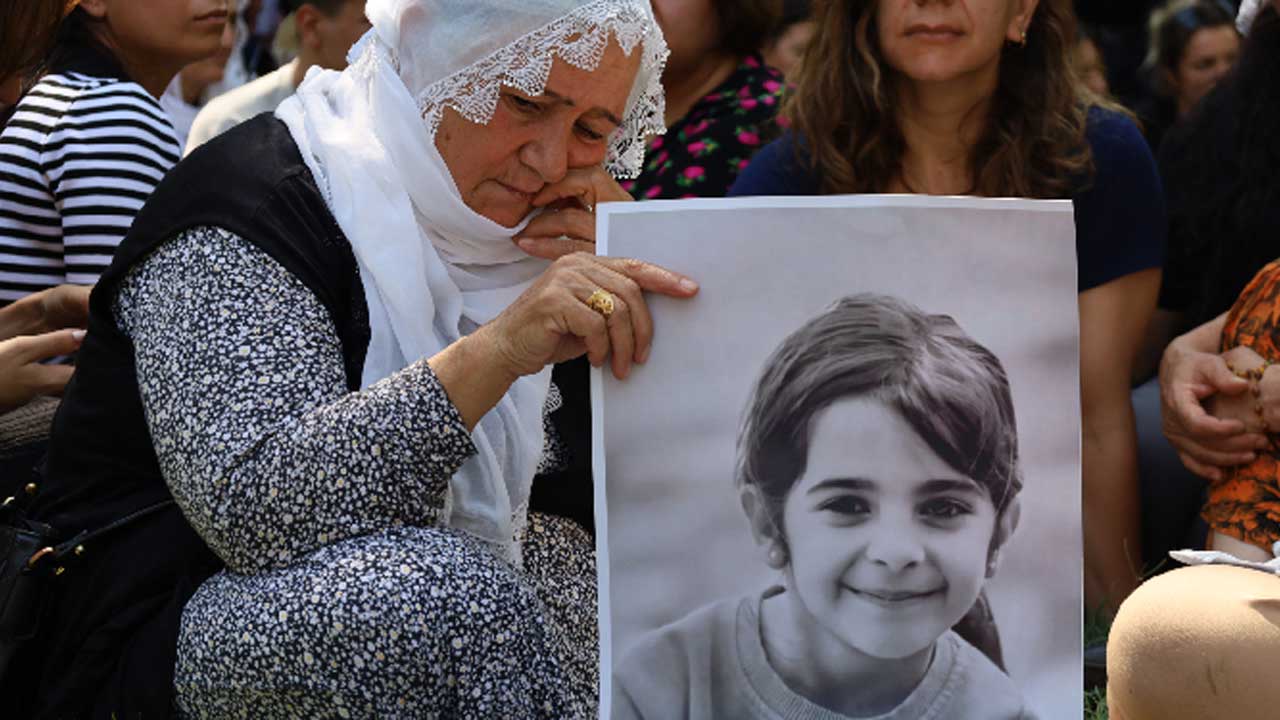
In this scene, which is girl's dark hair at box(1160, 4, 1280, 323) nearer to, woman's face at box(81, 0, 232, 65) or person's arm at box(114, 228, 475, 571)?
person's arm at box(114, 228, 475, 571)

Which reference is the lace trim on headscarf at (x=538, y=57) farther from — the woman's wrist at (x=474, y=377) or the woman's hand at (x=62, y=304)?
the woman's hand at (x=62, y=304)

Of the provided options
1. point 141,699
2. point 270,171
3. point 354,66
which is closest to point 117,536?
point 141,699

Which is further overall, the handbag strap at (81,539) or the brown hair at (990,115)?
the brown hair at (990,115)

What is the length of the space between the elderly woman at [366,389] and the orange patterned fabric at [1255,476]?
1.02m

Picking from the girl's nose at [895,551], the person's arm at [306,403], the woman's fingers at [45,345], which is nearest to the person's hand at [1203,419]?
the girl's nose at [895,551]

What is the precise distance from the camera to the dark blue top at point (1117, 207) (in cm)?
314

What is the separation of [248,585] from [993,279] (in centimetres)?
96

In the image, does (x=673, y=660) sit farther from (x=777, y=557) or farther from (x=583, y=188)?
→ (x=583, y=188)

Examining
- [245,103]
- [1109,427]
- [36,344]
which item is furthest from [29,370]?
[1109,427]

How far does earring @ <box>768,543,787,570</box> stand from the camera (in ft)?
6.02

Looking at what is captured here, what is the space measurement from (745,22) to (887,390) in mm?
2169

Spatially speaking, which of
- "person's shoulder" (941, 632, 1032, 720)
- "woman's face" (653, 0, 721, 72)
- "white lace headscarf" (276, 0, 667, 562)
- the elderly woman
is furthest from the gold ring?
"woman's face" (653, 0, 721, 72)

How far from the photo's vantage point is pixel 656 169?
3746 mm

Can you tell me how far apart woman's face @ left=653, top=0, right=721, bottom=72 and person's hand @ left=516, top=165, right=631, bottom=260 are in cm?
158
